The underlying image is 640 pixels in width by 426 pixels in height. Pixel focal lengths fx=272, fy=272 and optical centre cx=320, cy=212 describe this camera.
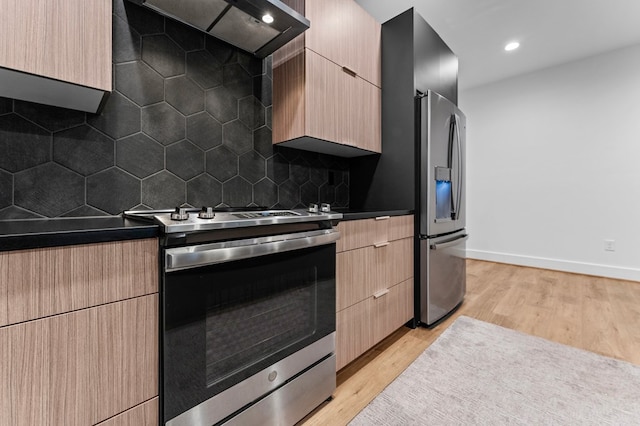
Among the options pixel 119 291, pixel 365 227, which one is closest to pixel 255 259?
pixel 119 291

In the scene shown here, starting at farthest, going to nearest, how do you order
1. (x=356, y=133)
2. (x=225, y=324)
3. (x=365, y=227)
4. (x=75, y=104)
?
(x=356, y=133), (x=365, y=227), (x=75, y=104), (x=225, y=324)

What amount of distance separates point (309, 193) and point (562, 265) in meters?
3.83

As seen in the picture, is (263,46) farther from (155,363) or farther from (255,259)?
(155,363)

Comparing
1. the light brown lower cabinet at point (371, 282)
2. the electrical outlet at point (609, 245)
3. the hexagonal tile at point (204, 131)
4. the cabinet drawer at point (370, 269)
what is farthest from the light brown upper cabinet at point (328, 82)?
the electrical outlet at point (609, 245)

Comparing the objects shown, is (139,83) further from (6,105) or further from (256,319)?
(256,319)

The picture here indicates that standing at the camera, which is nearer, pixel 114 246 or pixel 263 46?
pixel 114 246

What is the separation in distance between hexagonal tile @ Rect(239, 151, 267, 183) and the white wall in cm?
390

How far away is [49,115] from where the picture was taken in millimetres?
1103

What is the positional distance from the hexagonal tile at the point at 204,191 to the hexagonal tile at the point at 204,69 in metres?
0.52

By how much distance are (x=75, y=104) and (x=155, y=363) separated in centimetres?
105

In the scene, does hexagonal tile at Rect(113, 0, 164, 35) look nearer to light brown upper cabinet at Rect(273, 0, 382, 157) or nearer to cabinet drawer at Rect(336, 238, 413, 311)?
light brown upper cabinet at Rect(273, 0, 382, 157)

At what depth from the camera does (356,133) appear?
1.95m

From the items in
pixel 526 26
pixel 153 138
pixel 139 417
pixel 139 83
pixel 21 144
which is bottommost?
pixel 139 417

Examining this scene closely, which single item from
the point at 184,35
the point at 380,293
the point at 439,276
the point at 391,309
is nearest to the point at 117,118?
the point at 184,35
